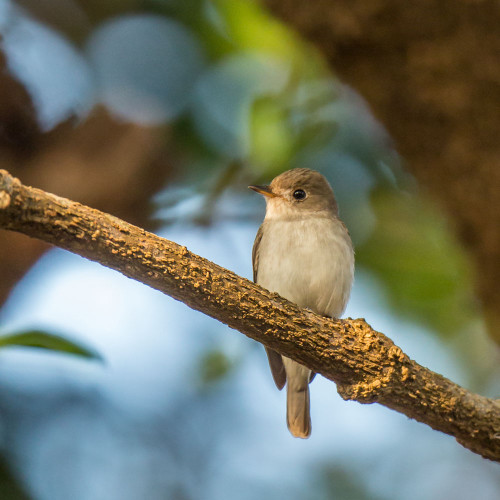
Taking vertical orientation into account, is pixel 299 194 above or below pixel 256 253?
above

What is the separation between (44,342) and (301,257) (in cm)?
166

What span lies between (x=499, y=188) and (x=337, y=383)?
1777 mm

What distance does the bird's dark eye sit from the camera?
4.42 metres

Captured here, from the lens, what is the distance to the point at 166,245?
7.38 ft

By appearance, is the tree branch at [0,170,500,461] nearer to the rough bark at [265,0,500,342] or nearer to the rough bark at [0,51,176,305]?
the rough bark at [265,0,500,342]

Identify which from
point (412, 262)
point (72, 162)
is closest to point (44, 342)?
point (72, 162)

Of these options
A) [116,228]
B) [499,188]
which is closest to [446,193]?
[499,188]

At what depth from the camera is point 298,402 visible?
418cm

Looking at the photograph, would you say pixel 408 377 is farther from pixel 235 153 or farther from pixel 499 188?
pixel 235 153

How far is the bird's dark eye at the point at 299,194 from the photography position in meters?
4.42

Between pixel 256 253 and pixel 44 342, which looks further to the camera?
pixel 256 253

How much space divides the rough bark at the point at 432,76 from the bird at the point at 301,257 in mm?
632

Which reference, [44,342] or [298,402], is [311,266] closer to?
[298,402]

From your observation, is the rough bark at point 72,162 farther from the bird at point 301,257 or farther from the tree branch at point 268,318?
the tree branch at point 268,318
